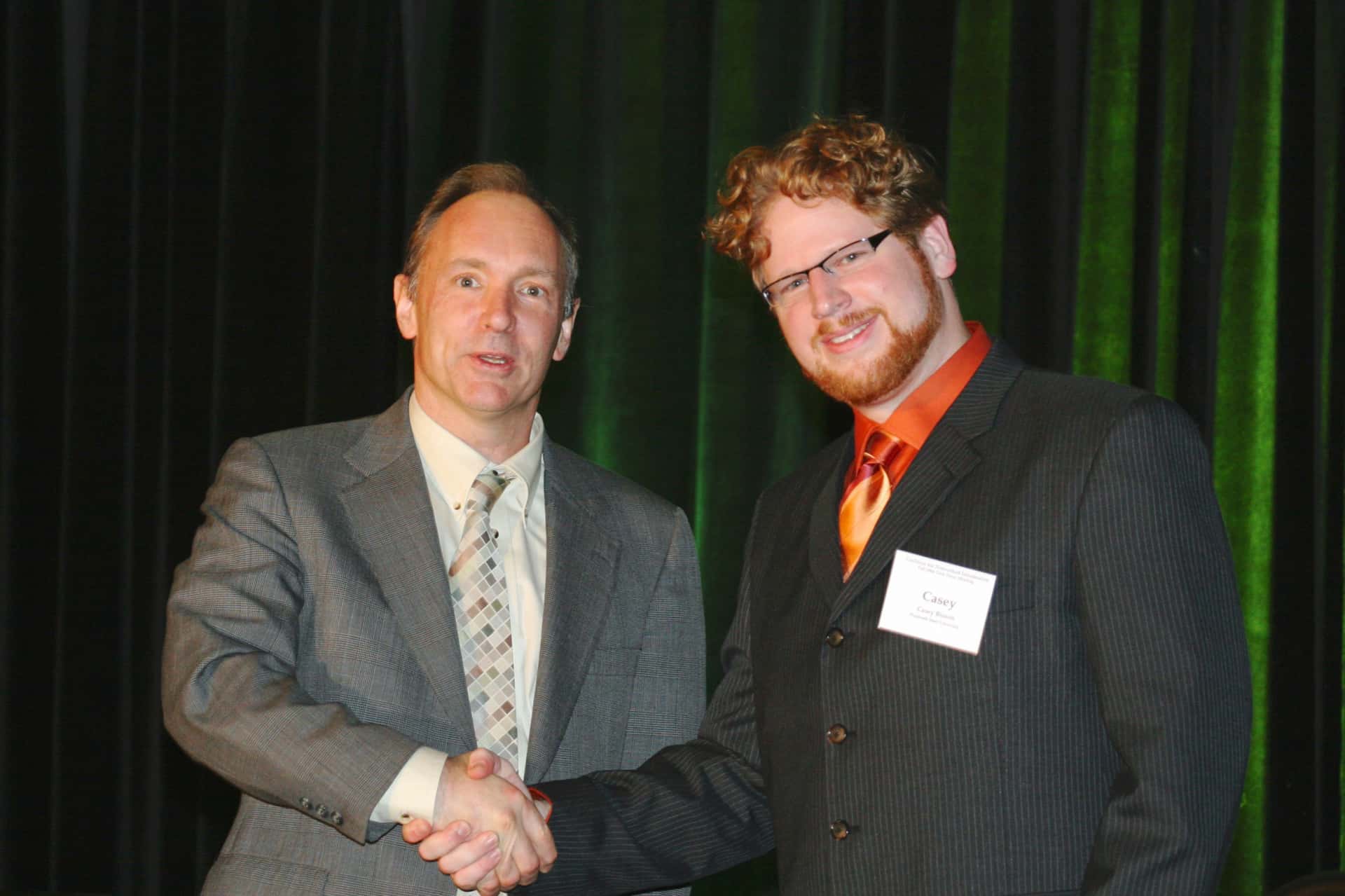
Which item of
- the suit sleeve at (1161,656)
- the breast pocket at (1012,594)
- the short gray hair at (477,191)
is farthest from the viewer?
the short gray hair at (477,191)

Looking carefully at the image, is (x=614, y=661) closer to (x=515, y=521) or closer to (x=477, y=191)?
(x=515, y=521)

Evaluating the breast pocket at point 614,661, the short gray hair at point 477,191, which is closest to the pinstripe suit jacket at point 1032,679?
the breast pocket at point 614,661

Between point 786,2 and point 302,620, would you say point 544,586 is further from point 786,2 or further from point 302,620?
point 786,2

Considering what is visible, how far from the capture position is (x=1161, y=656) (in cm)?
181

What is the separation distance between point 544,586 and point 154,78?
3034 millimetres

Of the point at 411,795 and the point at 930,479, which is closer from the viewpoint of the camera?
the point at 930,479

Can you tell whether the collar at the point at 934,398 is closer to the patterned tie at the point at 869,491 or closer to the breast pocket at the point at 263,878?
the patterned tie at the point at 869,491

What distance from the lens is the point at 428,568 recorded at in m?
2.48

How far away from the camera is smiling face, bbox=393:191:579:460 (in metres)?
2.61

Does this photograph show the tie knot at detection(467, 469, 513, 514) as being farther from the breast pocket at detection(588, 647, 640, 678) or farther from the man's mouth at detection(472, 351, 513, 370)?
the breast pocket at detection(588, 647, 640, 678)

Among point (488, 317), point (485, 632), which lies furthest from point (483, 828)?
point (488, 317)

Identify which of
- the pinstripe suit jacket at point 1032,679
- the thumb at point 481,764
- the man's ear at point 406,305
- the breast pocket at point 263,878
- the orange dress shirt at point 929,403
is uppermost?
the man's ear at point 406,305

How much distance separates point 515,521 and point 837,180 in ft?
3.11

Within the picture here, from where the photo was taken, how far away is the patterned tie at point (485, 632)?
2.48 m
